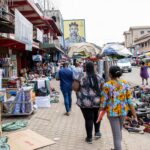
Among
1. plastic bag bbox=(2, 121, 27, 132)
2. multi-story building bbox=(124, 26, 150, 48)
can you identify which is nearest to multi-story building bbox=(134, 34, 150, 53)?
multi-story building bbox=(124, 26, 150, 48)

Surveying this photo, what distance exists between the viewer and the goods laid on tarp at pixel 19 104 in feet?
27.7

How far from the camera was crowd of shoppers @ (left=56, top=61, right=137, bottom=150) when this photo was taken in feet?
16.3

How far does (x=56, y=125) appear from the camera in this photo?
24.9ft

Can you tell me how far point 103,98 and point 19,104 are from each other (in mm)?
4068

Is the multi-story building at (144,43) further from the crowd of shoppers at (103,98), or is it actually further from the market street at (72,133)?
the crowd of shoppers at (103,98)

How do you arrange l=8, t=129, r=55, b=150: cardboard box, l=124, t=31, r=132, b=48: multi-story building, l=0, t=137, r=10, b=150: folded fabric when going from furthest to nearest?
l=124, t=31, r=132, b=48: multi-story building, l=8, t=129, r=55, b=150: cardboard box, l=0, t=137, r=10, b=150: folded fabric

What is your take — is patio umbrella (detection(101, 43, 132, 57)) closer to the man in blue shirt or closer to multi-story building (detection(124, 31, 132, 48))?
the man in blue shirt

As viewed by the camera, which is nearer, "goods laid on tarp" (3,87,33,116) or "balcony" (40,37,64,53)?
"goods laid on tarp" (3,87,33,116)

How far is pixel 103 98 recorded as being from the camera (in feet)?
16.6

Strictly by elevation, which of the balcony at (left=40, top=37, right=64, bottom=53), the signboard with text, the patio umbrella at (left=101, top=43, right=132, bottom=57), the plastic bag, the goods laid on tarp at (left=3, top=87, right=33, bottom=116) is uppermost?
the signboard with text

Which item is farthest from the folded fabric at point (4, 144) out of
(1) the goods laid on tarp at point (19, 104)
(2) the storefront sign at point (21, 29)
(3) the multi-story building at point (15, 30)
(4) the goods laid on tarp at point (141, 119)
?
(2) the storefront sign at point (21, 29)

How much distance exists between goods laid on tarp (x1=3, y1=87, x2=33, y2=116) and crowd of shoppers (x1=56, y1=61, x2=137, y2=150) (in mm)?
2834

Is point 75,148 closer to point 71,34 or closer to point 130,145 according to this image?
point 130,145

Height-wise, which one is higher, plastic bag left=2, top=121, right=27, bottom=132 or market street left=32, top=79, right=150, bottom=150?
plastic bag left=2, top=121, right=27, bottom=132
